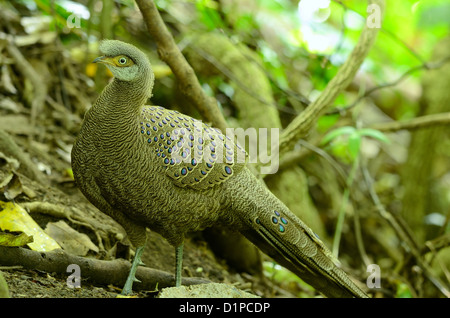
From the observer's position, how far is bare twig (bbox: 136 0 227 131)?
3.68m

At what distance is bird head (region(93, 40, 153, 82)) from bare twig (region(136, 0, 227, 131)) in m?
0.77

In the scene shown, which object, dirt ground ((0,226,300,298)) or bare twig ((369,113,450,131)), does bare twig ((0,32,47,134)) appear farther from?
bare twig ((369,113,450,131))

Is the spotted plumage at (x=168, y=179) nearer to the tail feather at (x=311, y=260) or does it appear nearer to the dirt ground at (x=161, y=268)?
the tail feather at (x=311, y=260)

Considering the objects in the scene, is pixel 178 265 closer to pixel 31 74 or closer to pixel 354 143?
pixel 354 143

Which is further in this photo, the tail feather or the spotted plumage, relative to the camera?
the tail feather

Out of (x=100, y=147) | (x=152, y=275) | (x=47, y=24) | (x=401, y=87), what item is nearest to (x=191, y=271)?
(x=152, y=275)

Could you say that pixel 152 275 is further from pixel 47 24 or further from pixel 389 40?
pixel 389 40

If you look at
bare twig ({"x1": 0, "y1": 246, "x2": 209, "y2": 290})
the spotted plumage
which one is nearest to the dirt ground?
bare twig ({"x1": 0, "y1": 246, "x2": 209, "y2": 290})

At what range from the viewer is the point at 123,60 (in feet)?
9.72

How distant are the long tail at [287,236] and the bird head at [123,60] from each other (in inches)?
39.4

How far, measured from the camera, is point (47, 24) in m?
5.87

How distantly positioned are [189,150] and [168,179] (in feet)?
0.79

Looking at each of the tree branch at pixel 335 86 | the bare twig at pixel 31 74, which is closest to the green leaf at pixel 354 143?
the tree branch at pixel 335 86

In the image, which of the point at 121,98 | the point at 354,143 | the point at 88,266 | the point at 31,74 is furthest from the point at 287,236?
the point at 31,74
